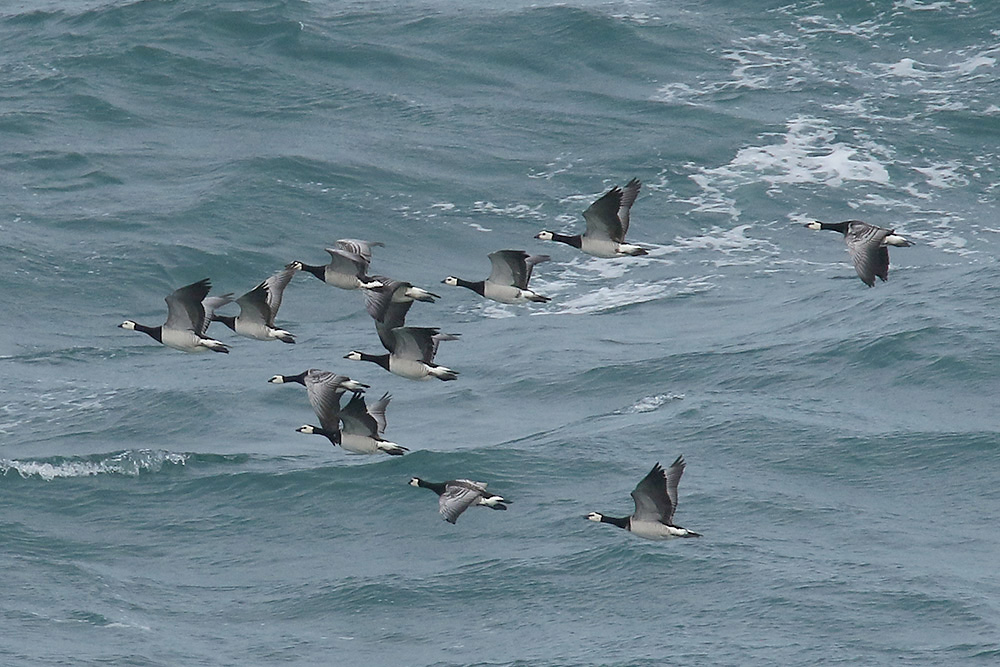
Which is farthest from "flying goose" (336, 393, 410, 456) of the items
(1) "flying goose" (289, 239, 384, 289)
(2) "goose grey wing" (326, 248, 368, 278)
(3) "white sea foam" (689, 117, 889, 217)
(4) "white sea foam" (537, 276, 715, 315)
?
(3) "white sea foam" (689, 117, 889, 217)

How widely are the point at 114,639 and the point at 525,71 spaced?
3674cm

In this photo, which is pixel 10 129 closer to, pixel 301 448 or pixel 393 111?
pixel 393 111

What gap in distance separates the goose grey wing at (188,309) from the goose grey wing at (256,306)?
0.87m

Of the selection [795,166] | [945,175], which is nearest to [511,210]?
[795,166]

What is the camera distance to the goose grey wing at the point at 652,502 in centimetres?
3739

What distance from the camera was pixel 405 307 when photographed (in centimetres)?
4088

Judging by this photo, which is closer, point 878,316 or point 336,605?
point 336,605

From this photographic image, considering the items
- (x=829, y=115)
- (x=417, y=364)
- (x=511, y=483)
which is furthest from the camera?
(x=829, y=115)

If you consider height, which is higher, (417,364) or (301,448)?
(417,364)

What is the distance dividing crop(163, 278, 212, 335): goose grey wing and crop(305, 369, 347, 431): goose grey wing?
10.1 ft

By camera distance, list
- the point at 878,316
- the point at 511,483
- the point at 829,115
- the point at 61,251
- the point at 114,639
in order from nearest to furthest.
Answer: the point at 114,639 < the point at 511,483 < the point at 878,316 < the point at 61,251 < the point at 829,115

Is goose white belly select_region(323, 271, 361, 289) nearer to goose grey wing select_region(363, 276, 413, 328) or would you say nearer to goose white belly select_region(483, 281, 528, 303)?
goose grey wing select_region(363, 276, 413, 328)

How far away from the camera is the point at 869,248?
3694cm

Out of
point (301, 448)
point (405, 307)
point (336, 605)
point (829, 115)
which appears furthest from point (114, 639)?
point (829, 115)
